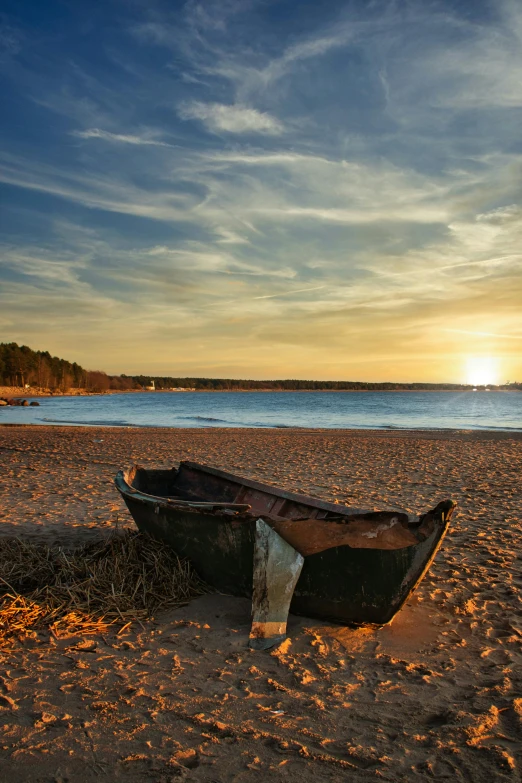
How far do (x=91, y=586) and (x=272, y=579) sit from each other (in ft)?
6.25

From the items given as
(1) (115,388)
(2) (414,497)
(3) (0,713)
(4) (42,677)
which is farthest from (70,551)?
(1) (115,388)

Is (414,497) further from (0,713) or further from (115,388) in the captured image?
(115,388)

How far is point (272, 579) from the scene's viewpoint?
4652 millimetres

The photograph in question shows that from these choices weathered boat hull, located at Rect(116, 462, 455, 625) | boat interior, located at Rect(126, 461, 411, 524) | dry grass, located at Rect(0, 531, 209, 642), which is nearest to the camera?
weathered boat hull, located at Rect(116, 462, 455, 625)

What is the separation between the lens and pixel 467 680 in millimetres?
3955

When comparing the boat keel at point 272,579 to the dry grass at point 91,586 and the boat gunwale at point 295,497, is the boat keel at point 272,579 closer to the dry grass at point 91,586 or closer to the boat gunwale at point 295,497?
the boat gunwale at point 295,497

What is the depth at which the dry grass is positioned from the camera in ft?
15.7

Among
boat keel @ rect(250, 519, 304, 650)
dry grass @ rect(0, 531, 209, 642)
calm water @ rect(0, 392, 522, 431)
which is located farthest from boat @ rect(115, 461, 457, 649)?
calm water @ rect(0, 392, 522, 431)

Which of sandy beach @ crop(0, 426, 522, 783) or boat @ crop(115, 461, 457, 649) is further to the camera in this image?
boat @ crop(115, 461, 457, 649)

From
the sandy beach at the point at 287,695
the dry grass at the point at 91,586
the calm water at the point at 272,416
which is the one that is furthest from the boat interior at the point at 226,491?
the calm water at the point at 272,416

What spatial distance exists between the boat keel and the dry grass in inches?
39.5

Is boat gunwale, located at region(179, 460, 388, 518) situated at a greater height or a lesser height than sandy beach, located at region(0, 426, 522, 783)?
greater

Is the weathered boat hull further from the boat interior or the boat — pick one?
the boat interior

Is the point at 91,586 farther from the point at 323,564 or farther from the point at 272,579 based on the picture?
the point at 323,564
